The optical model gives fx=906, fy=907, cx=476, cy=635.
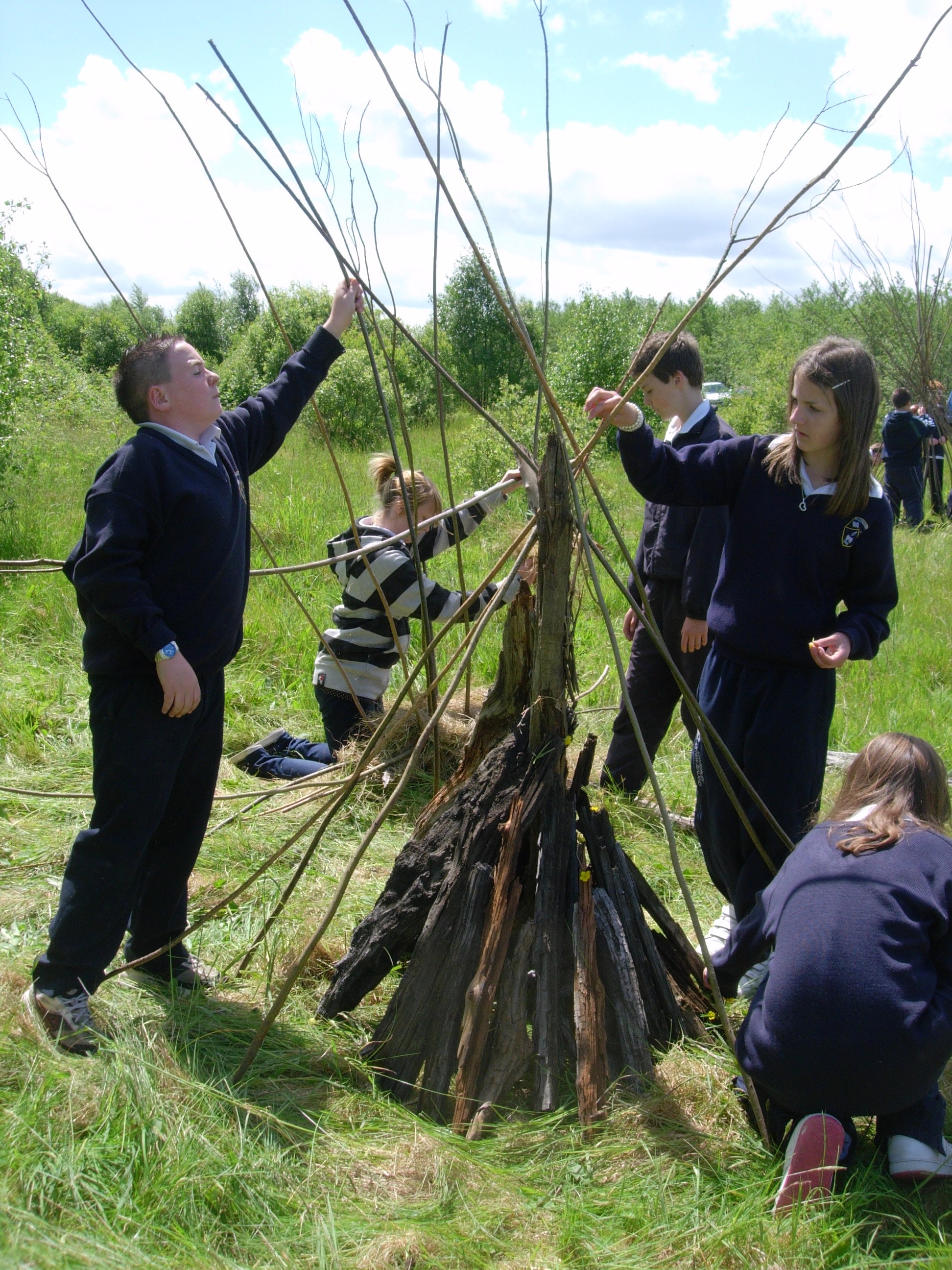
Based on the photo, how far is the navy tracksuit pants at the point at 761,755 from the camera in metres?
2.36

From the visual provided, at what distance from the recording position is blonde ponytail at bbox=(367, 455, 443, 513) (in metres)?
3.29

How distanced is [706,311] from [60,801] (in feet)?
168

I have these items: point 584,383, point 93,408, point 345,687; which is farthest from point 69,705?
point 584,383

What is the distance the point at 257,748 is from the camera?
4.12m

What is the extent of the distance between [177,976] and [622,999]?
1.18 m

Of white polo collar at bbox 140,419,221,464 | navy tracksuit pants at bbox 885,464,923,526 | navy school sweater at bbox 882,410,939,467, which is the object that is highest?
navy school sweater at bbox 882,410,939,467

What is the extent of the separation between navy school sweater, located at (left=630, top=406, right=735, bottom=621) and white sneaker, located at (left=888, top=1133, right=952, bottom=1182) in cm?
172

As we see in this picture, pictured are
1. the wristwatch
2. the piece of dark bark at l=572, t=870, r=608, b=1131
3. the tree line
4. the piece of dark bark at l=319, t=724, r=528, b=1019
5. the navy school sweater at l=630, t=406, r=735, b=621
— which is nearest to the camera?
the piece of dark bark at l=572, t=870, r=608, b=1131

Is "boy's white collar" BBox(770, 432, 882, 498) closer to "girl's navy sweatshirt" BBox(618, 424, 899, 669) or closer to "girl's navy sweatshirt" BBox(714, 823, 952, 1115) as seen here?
"girl's navy sweatshirt" BBox(618, 424, 899, 669)

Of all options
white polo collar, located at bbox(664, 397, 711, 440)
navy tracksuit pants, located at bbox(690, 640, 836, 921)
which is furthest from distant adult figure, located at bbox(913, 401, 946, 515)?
navy tracksuit pants, located at bbox(690, 640, 836, 921)

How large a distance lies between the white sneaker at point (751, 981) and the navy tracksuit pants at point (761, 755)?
0.44ft

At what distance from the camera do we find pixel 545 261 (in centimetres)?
188

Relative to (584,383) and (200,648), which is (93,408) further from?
(200,648)

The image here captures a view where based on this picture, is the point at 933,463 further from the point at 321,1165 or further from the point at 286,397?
the point at 321,1165
